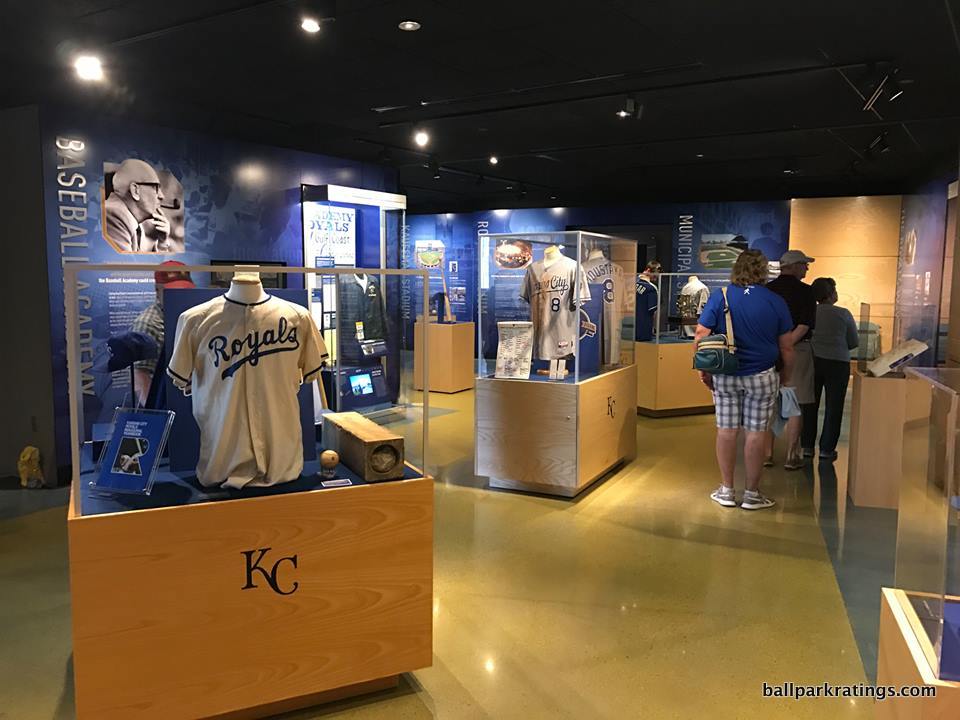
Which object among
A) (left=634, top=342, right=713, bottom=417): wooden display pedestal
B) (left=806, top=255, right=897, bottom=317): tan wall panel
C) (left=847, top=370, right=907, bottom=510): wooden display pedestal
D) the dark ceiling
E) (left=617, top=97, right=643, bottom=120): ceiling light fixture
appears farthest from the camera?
(left=806, top=255, right=897, bottom=317): tan wall panel

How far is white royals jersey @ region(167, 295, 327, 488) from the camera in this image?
2.45 metres

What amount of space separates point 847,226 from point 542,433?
7.79 m

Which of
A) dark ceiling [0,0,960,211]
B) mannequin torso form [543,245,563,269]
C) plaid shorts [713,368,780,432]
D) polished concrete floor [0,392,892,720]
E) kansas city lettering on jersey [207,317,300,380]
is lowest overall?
polished concrete floor [0,392,892,720]

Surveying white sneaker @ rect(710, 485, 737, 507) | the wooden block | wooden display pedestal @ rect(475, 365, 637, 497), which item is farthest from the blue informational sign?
white sneaker @ rect(710, 485, 737, 507)

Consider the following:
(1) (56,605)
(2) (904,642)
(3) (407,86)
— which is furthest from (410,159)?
(2) (904,642)

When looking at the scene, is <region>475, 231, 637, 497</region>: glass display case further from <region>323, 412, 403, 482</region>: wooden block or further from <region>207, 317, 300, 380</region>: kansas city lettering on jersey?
<region>207, 317, 300, 380</region>: kansas city lettering on jersey

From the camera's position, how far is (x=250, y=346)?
2484 mm

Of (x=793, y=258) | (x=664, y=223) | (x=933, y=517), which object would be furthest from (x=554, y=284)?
(x=664, y=223)

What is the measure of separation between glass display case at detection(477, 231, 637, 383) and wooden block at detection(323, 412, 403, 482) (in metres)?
2.39

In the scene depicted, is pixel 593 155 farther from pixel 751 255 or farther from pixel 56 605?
pixel 56 605

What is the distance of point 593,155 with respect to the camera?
8.39 m

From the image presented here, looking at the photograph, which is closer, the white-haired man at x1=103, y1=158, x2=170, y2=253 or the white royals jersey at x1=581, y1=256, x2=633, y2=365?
the white royals jersey at x1=581, y1=256, x2=633, y2=365

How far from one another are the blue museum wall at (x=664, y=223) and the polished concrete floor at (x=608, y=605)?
5742 millimetres

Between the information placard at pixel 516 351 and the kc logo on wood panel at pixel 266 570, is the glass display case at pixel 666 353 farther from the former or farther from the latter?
the kc logo on wood panel at pixel 266 570
